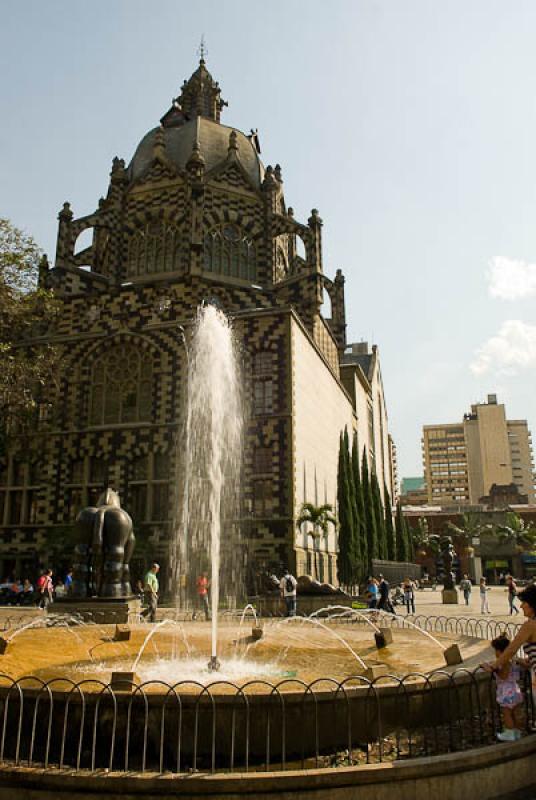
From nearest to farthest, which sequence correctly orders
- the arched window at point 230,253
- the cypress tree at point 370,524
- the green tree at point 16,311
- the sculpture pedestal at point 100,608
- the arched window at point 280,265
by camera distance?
the sculpture pedestal at point 100,608, the green tree at point 16,311, the arched window at point 230,253, the cypress tree at point 370,524, the arched window at point 280,265

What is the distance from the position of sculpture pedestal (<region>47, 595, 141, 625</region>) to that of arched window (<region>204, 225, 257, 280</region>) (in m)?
28.3

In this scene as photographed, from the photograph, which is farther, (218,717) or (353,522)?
(353,522)

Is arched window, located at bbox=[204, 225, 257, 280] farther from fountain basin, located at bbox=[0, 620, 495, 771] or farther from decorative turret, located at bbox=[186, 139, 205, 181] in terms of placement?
fountain basin, located at bbox=[0, 620, 495, 771]

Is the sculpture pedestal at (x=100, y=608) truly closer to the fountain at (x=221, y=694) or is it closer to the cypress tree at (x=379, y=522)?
the fountain at (x=221, y=694)

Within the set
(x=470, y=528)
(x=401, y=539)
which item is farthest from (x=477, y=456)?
(x=401, y=539)

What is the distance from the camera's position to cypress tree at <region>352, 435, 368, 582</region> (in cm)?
4006

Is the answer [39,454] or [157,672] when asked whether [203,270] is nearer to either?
[39,454]

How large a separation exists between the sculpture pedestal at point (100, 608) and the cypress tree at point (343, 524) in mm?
22198

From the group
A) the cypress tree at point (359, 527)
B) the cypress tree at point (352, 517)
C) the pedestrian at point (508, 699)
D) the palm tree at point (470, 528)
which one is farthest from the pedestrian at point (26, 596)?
the palm tree at point (470, 528)

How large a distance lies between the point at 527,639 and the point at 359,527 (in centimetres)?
3640

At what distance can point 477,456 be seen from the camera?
13450cm

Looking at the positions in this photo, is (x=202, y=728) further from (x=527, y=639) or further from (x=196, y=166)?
(x=196, y=166)

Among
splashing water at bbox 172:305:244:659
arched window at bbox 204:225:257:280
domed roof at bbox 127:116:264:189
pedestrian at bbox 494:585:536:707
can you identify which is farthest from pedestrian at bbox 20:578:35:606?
domed roof at bbox 127:116:264:189

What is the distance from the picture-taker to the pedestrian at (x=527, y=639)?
20.6ft
